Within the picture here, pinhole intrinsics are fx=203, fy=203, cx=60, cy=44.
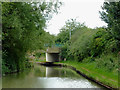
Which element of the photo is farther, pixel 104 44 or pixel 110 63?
pixel 104 44

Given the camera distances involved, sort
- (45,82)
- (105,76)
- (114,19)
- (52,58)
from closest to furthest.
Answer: (114,19) < (45,82) < (105,76) < (52,58)

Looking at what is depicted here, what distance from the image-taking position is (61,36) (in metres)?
54.1

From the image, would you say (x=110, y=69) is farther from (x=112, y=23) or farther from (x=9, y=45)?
(x=9, y=45)

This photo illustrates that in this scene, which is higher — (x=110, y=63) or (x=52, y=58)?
(x=52, y=58)

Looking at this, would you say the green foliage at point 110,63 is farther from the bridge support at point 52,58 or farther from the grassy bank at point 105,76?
the bridge support at point 52,58

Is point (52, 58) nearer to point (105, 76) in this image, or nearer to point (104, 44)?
point (104, 44)

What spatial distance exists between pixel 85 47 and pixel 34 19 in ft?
48.7

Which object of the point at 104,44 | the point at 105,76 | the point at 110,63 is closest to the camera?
the point at 105,76

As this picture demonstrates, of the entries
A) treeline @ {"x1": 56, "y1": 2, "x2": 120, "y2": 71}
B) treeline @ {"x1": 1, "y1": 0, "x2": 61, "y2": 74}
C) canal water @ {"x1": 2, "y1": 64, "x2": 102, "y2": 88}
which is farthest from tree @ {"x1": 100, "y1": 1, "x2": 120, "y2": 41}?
treeline @ {"x1": 1, "y1": 0, "x2": 61, "y2": 74}

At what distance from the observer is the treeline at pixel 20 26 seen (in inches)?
568

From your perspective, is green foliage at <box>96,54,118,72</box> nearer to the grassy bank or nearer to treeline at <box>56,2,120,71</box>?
treeline at <box>56,2,120,71</box>

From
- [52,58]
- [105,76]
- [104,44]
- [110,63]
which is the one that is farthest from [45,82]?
[52,58]

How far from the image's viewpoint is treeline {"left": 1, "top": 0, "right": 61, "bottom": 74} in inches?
568

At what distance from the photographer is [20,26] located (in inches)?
572
